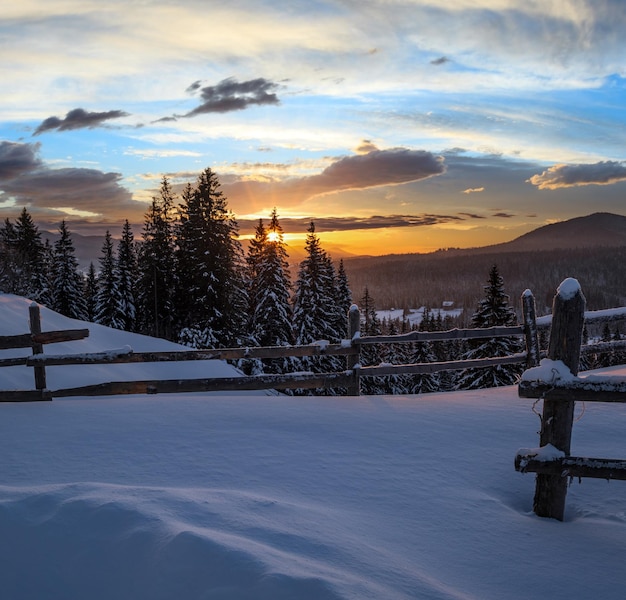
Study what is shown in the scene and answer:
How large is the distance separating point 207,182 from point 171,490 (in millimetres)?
32166

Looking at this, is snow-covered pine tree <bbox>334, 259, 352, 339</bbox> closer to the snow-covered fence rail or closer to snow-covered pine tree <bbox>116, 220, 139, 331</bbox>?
snow-covered pine tree <bbox>116, 220, 139, 331</bbox>

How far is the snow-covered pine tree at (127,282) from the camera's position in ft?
144

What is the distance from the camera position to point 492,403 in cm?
838

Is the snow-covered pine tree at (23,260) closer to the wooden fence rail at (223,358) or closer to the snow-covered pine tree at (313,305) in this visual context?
→ the snow-covered pine tree at (313,305)

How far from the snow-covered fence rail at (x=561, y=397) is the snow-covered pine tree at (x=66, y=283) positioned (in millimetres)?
46715

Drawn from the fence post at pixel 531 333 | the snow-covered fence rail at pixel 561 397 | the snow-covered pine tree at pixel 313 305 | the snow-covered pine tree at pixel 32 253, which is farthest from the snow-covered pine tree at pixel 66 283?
the snow-covered fence rail at pixel 561 397

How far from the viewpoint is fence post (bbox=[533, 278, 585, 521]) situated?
446cm

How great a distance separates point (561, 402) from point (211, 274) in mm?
29525

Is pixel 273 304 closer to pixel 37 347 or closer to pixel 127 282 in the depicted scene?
pixel 127 282

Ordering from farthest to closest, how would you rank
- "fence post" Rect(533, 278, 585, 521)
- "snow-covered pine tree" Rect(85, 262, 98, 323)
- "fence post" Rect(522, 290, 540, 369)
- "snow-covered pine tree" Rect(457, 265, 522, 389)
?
"snow-covered pine tree" Rect(85, 262, 98, 323) → "snow-covered pine tree" Rect(457, 265, 522, 389) → "fence post" Rect(522, 290, 540, 369) → "fence post" Rect(533, 278, 585, 521)

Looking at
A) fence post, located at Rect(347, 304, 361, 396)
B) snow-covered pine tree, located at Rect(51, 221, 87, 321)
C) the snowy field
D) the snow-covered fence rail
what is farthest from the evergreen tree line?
the snow-covered fence rail

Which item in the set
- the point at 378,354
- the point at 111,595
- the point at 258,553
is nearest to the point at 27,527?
the point at 111,595

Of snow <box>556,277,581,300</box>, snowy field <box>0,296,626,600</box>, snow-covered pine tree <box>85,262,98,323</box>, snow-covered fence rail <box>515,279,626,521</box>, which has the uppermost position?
snow <box>556,277,581,300</box>

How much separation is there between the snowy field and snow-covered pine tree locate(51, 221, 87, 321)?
41559mm
